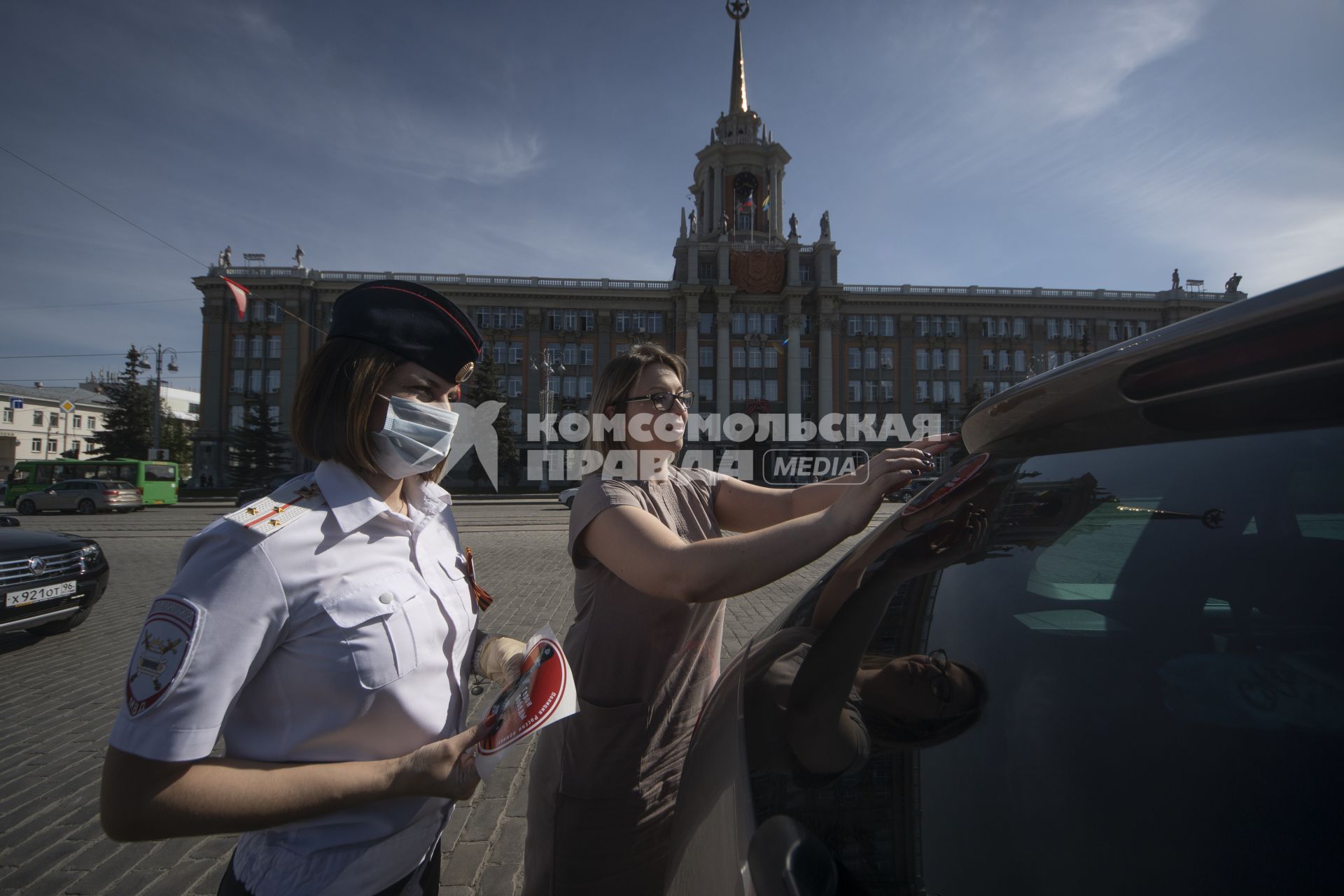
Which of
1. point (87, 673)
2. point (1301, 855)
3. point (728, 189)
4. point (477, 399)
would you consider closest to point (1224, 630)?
point (1301, 855)

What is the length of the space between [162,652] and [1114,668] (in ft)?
4.80

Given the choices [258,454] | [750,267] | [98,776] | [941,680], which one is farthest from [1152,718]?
[750,267]

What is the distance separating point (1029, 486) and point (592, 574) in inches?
41.8

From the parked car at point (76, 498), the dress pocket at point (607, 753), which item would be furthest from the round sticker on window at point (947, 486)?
the parked car at point (76, 498)

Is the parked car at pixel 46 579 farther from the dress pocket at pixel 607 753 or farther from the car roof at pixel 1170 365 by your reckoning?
the car roof at pixel 1170 365

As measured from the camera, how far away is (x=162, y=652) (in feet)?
3.39

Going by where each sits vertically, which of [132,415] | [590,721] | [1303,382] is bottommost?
[590,721]

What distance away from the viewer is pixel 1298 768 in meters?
0.72

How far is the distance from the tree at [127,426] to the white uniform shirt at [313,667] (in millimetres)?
65093

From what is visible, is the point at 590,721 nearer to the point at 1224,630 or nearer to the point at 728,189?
the point at 1224,630

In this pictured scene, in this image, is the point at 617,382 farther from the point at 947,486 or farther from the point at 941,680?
the point at 941,680

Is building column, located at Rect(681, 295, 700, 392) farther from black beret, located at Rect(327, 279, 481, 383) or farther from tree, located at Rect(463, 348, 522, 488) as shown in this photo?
black beret, located at Rect(327, 279, 481, 383)

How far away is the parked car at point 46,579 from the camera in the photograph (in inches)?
229

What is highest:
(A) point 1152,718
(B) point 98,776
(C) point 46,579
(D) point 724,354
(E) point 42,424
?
(D) point 724,354
